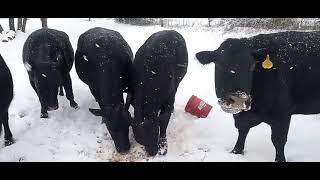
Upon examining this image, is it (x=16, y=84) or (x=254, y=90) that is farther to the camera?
(x=16, y=84)

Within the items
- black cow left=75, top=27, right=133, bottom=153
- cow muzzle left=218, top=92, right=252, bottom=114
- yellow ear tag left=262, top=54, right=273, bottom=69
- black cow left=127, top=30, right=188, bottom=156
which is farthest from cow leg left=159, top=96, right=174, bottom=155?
yellow ear tag left=262, top=54, right=273, bottom=69

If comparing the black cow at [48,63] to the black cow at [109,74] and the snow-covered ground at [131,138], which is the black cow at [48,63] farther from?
the snow-covered ground at [131,138]

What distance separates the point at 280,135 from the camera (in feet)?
18.3

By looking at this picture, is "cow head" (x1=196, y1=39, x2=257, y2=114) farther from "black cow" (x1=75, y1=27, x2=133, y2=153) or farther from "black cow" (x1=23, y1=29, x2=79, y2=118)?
"black cow" (x1=23, y1=29, x2=79, y2=118)

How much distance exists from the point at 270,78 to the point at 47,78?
11.9ft

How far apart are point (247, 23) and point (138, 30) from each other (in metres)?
4.01

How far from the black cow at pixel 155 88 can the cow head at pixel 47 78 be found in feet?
4.53

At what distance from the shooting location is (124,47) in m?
6.91

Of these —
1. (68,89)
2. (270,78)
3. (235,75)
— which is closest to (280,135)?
(270,78)

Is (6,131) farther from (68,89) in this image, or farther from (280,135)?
(280,135)

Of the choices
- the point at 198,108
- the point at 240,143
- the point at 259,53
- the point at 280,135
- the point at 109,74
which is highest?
the point at 259,53
